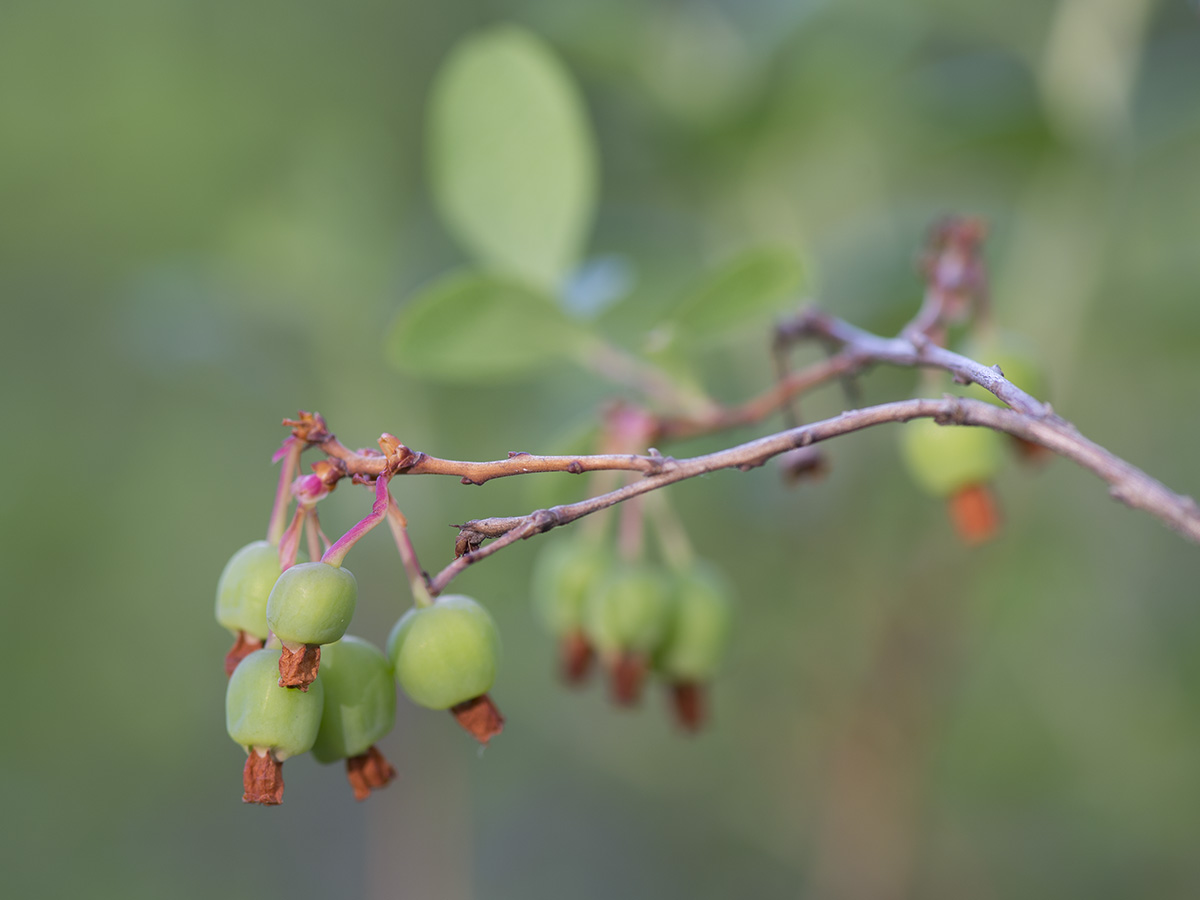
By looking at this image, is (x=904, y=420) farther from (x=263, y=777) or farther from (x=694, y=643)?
(x=694, y=643)

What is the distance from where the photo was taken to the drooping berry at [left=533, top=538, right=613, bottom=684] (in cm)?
103

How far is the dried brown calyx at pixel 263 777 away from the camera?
0.59m

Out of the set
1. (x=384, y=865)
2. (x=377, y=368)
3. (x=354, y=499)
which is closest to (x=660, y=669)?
(x=354, y=499)

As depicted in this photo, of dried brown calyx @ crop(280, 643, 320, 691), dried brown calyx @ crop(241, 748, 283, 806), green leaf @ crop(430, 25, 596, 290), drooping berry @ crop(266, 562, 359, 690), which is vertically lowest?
dried brown calyx @ crop(241, 748, 283, 806)

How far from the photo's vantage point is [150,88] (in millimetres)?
2543

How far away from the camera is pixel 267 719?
578 millimetres

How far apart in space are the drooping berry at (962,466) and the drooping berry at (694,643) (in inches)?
10.1

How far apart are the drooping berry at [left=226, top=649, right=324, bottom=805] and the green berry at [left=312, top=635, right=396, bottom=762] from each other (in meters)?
0.03

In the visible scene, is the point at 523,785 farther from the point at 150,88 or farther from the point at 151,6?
the point at 151,6

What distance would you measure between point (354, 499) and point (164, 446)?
0.98 m

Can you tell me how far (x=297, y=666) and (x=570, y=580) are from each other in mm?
487

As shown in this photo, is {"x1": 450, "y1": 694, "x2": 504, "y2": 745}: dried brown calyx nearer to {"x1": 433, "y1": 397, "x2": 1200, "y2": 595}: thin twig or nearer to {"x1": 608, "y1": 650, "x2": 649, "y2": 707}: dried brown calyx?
{"x1": 433, "y1": 397, "x2": 1200, "y2": 595}: thin twig

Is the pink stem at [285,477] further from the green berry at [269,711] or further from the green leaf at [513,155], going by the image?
the green leaf at [513,155]

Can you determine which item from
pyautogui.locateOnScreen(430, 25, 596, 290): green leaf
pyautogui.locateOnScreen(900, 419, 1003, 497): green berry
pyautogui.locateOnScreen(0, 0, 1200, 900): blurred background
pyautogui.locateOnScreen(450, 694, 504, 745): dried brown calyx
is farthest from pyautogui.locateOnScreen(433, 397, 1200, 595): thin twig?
pyautogui.locateOnScreen(430, 25, 596, 290): green leaf
